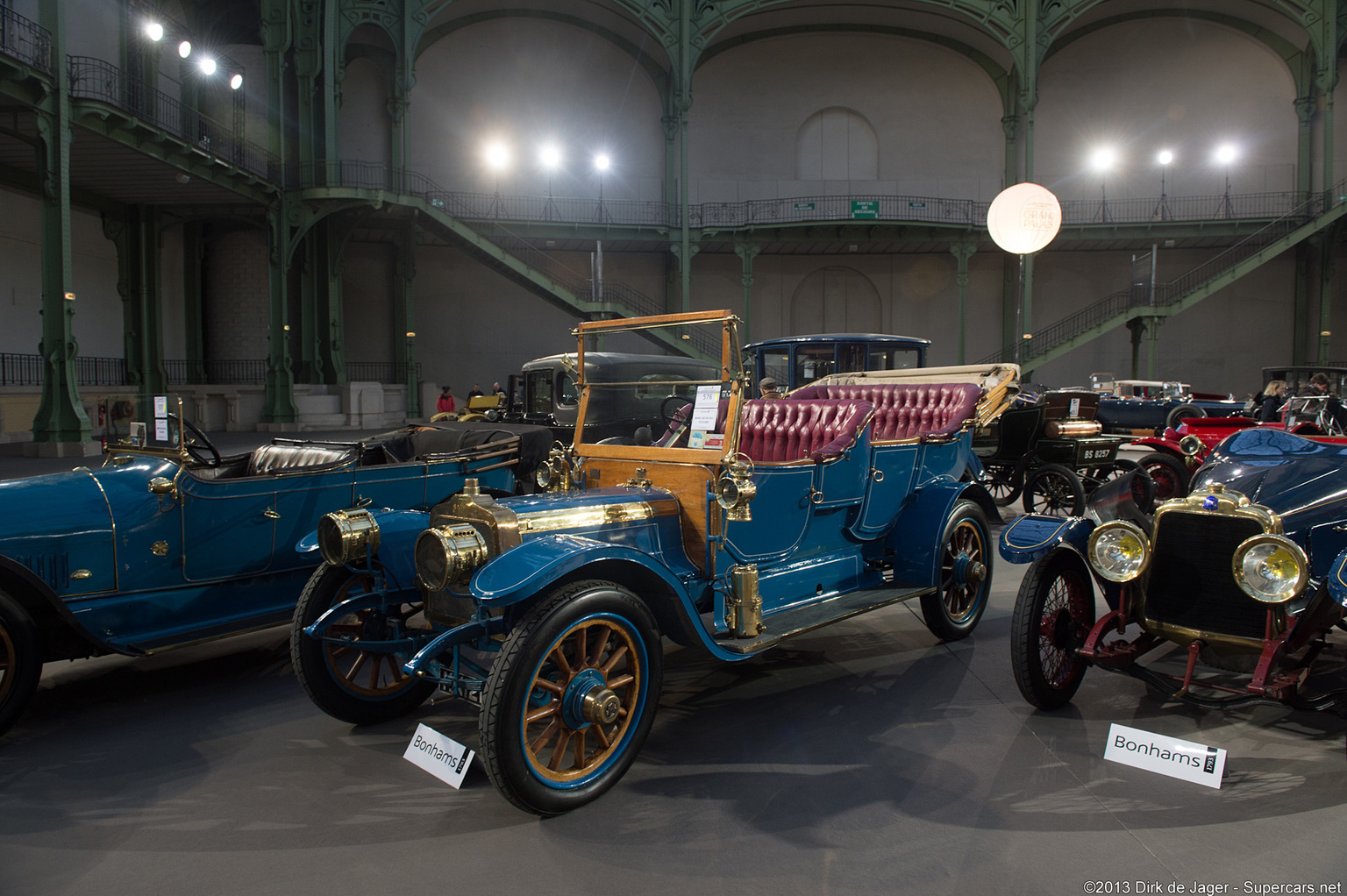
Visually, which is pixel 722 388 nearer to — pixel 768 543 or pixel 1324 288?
pixel 768 543

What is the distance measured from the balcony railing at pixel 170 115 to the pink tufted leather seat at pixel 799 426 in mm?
14133

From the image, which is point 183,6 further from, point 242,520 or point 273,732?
point 273,732

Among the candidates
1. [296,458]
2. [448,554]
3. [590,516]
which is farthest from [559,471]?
[296,458]

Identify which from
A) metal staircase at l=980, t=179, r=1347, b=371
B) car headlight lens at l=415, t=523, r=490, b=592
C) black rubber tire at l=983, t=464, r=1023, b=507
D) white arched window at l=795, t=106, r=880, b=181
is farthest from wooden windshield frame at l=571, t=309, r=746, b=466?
white arched window at l=795, t=106, r=880, b=181

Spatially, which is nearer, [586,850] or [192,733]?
[586,850]

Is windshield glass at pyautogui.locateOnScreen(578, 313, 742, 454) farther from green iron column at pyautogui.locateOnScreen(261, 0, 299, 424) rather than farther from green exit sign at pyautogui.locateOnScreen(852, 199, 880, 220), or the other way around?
green exit sign at pyautogui.locateOnScreen(852, 199, 880, 220)

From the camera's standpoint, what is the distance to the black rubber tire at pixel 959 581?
14.4ft

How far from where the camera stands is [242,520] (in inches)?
158

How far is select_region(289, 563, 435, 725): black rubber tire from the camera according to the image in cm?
308

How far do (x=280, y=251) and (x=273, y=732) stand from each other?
54.1 feet

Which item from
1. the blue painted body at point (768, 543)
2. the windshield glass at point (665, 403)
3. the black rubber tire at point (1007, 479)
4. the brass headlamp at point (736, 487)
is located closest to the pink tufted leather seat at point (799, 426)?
the blue painted body at point (768, 543)

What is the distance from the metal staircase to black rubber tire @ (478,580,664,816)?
20.1 meters

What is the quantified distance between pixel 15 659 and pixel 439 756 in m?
1.77

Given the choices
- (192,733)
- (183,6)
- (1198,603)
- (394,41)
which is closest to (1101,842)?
(1198,603)
